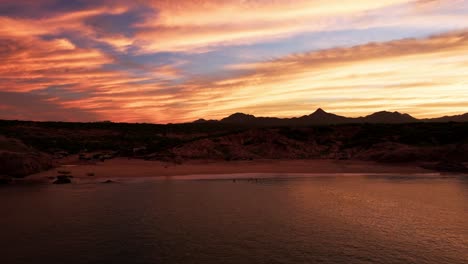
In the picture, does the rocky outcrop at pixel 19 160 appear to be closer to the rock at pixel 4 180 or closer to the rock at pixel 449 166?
the rock at pixel 4 180

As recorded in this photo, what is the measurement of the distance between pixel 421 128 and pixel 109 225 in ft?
138

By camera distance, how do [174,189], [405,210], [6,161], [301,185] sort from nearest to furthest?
1. [405,210]
2. [174,189]
3. [301,185]
4. [6,161]

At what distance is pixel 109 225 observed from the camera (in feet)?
44.7

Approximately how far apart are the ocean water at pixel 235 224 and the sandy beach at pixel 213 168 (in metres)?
6.43

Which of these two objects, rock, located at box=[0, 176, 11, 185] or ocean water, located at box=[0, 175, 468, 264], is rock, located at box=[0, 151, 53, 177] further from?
ocean water, located at box=[0, 175, 468, 264]

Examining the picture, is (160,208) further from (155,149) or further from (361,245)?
(155,149)

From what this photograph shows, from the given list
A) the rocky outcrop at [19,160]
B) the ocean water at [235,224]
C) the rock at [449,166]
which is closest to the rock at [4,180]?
the rocky outcrop at [19,160]

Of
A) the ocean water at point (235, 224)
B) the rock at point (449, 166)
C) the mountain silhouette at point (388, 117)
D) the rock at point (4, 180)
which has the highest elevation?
the mountain silhouette at point (388, 117)

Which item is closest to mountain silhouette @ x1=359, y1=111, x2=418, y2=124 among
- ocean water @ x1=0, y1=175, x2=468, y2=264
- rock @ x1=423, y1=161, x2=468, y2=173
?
rock @ x1=423, y1=161, x2=468, y2=173

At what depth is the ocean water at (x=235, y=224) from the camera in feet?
34.7

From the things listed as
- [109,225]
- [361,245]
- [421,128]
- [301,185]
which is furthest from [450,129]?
[109,225]

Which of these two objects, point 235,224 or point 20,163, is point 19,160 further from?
point 235,224

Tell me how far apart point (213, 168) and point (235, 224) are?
19096mm

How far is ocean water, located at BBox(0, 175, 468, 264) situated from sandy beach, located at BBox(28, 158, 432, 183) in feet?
21.1
